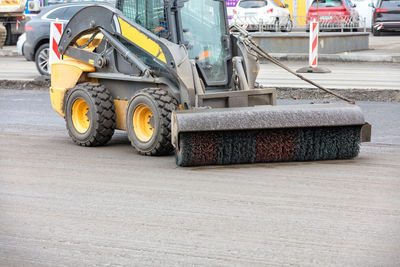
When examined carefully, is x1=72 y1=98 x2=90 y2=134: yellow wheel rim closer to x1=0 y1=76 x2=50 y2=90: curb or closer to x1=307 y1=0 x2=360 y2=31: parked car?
x1=0 y1=76 x2=50 y2=90: curb

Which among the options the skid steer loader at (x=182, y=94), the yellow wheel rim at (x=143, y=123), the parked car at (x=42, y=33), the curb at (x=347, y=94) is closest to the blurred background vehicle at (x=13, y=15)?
the parked car at (x=42, y=33)

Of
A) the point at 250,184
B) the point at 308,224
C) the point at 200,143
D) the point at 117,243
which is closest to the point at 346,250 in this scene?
the point at 308,224

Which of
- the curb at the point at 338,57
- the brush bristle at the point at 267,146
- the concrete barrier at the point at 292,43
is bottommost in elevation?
the brush bristle at the point at 267,146

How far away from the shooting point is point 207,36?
9.23m

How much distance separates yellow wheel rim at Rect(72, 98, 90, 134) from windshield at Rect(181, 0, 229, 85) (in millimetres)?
1510

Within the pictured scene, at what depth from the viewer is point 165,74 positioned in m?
8.85

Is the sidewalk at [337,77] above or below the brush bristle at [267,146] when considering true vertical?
above

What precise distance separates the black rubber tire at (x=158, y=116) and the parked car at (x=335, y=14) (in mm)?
22530

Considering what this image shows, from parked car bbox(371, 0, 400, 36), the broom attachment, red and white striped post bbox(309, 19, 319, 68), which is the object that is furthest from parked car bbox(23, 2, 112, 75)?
parked car bbox(371, 0, 400, 36)

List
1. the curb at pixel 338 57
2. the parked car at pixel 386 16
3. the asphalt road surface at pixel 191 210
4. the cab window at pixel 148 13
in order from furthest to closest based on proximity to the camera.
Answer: the parked car at pixel 386 16 → the curb at pixel 338 57 → the cab window at pixel 148 13 → the asphalt road surface at pixel 191 210

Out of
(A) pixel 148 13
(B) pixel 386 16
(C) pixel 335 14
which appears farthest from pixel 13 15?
(A) pixel 148 13

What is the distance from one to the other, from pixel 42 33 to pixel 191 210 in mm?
13060

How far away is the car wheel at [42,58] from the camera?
18234 millimetres

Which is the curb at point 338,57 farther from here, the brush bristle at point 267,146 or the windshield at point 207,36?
the brush bristle at point 267,146
